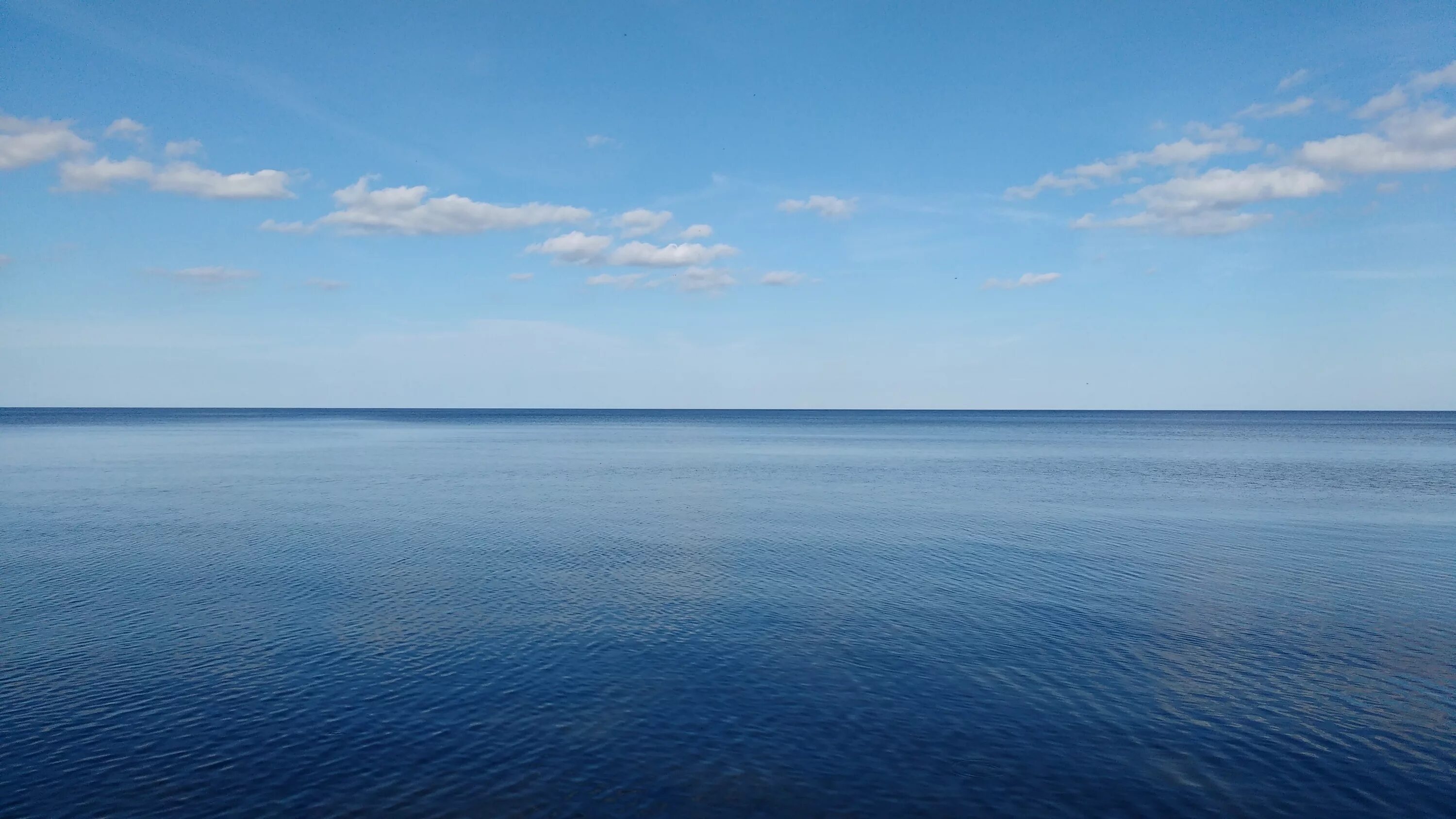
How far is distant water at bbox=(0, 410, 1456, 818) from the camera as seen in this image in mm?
16703

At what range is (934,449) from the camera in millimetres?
124375

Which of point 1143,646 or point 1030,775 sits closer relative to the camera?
point 1030,775

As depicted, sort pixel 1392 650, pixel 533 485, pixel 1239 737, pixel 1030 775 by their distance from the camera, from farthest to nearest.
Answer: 1. pixel 533 485
2. pixel 1392 650
3. pixel 1239 737
4. pixel 1030 775

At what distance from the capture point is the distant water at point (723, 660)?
16.7m

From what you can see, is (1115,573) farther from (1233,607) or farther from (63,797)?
(63,797)

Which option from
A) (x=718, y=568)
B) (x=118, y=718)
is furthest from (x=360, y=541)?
(x=118, y=718)

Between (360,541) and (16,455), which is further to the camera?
(16,455)

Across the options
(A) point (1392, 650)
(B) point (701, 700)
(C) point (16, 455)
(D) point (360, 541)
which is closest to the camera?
(B) point (701, 700)

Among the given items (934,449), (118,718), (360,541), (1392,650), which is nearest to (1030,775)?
(1392,650)

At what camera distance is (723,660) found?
79.3ft

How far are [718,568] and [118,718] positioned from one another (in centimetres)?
2228

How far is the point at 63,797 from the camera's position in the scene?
52.3 feet

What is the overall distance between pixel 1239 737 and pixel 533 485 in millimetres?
58084

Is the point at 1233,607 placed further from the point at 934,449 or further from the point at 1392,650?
the point at 934,449
